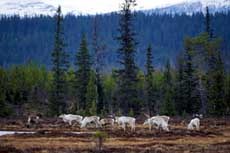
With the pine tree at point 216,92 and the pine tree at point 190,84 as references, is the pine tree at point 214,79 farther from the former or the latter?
the pine tree at point 190,84

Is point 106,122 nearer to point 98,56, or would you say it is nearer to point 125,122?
point 125,122

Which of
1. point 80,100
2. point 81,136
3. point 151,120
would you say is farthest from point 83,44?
point 81,136

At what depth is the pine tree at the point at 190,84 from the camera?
238ft

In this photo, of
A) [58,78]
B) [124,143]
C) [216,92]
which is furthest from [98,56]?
Result: [124,143]

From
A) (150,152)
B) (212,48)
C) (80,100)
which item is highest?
(212,48)

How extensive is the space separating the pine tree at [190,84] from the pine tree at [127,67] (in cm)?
949

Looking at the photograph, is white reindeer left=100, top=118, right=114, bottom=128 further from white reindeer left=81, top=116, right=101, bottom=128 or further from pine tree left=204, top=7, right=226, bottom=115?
pine tree left=204, top=7, right=226, bottom=115

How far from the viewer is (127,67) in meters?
64.1

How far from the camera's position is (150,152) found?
2480cm

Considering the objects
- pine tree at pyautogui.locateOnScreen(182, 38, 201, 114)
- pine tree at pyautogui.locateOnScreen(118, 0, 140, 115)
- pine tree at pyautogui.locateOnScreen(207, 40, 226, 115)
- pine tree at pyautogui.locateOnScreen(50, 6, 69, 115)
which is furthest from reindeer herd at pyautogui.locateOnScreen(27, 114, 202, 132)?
pine tree at pyautogui.locateOnScreen(182, 38, 201, 114)

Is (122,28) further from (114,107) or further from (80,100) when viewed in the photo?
(114,107)

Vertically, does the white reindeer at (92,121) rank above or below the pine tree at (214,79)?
below

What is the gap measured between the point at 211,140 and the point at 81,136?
8181 millimetres

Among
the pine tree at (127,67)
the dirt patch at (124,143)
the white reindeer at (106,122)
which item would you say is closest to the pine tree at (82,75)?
the pine tree at (127,67)
